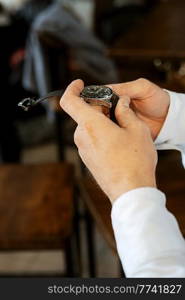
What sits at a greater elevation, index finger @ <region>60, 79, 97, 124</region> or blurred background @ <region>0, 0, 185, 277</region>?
index finger @ <region>60, 79, 97, 124</region>

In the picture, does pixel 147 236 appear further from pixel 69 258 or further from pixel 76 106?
pixel 69 258

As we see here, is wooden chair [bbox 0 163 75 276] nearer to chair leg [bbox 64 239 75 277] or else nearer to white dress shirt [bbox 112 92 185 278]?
chair leg [bbox 64 239 75 277]

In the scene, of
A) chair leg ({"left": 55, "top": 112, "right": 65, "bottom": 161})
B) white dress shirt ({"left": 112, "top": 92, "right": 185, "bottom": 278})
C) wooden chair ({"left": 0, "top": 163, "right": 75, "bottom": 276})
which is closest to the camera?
white dress shirt ({"left": 112, "top": 92, "right": 185, "bottom": 278})

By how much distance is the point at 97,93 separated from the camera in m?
0.52

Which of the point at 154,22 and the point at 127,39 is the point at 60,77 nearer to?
the point at 127,39

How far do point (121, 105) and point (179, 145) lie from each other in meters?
0.17

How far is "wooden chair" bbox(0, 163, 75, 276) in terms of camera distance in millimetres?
976

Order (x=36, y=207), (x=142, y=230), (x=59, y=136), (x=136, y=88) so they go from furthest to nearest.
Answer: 1. (x=59, y=136)
2. (x=36, y=207)
3. (x=136, y=88)
4. (x=142, y=230)

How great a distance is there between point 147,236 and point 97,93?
7.0 inches

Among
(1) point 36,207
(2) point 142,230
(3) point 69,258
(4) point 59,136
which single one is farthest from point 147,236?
(4) point 59,136

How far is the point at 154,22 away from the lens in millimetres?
1749

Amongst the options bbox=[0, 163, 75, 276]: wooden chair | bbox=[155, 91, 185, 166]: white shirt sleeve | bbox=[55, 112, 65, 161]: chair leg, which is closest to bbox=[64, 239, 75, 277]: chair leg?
bbox=[0, 163, 75, 276]: wooden chair

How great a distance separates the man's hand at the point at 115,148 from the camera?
0.47m

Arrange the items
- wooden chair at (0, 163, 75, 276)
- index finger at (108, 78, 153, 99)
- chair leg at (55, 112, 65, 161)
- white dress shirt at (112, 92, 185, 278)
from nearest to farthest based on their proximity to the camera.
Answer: white dress shirt at (112, 92, 185, 278) → index finger at (108, 78, 153, 99) → wooden chair at (0, 163, 75, 276) → chair leg at (55, 112, 65, 161)
